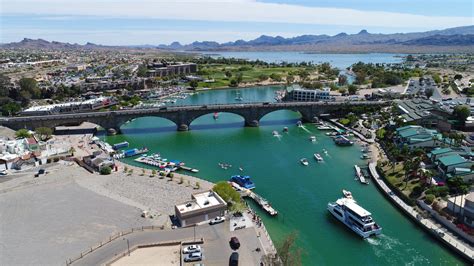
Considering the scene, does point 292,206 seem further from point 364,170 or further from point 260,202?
point 364,170

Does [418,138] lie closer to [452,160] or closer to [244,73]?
[452,160]

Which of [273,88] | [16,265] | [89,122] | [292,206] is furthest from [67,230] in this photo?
[273,88]

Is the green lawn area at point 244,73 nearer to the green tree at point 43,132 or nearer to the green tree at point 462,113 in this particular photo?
the green tree at point 43,132

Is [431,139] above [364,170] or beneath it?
above

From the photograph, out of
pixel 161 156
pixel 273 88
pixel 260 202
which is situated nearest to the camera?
pixel 260 202

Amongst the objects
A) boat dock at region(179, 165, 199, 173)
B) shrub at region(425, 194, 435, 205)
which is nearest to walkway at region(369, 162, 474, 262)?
shrub at region(425, 194, 435, 205)

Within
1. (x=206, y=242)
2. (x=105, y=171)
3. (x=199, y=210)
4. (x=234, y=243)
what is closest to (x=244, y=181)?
(x=199, y=210)

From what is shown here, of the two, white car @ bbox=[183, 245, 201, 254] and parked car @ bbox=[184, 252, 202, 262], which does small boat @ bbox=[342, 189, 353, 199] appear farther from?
parked car @ bbox=[184, 252, 202, 262]
